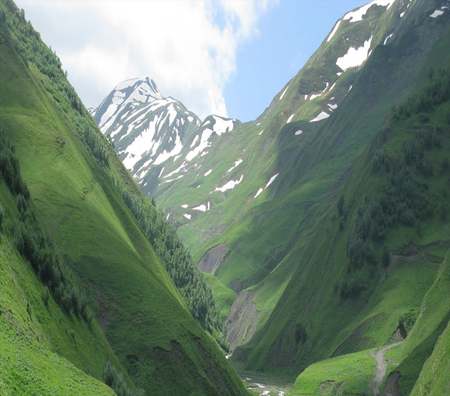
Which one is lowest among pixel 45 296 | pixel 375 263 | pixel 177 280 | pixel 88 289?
pixel 45 296

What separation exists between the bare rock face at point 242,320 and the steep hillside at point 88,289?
71275mm

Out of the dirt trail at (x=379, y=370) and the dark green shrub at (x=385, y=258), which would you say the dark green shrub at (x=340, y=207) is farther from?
the dirt trail at (x=379, y=370)

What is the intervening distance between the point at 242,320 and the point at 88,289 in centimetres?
10397

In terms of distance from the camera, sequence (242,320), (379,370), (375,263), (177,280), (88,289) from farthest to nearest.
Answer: (242,320) → (177,280) → (375,263) → (379,370) → (88,289)

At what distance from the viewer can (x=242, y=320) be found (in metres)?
158

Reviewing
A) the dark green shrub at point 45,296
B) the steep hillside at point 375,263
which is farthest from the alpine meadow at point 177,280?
the steep hillside at point 375,263

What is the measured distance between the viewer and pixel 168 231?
13550 centimetres

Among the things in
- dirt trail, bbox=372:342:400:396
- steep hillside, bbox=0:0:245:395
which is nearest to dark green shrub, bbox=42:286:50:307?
steep hillside, bbox=0:0:245:395

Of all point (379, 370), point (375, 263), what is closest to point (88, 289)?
point (379, 370)

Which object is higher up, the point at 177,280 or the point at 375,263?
the point at 177,280

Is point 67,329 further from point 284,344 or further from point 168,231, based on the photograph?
point 168,231

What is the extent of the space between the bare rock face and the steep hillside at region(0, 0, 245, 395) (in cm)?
7127

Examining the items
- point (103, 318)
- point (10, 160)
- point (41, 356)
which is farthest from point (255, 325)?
point (41, 356)

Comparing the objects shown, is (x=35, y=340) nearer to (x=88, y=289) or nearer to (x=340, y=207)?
(x=88, y=289)
